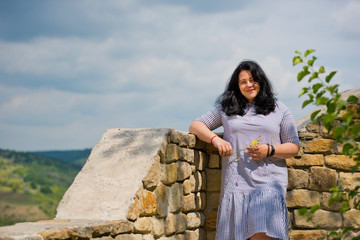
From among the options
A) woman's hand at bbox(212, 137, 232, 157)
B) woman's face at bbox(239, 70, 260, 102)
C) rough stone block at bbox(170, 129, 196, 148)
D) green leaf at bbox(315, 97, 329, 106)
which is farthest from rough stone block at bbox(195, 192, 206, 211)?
green leaf at bbox(315, 97, 329, 106)

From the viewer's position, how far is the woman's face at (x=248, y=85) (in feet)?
12.0

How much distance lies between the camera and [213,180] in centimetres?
412

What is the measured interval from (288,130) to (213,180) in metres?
0.84

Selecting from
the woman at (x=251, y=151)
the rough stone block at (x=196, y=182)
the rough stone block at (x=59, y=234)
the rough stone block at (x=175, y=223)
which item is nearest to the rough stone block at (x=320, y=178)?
the woman at (x=251, y=151)

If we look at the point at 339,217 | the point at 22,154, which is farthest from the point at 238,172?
the point at 22,154

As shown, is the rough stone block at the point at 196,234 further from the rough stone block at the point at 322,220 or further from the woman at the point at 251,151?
the rough stone block at the point at 322,220

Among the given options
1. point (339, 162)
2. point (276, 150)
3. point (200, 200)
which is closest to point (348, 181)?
point (339, 162)

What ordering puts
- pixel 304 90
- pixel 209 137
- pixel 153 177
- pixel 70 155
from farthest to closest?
1. pixel 70 155
2. pixel 209 137
3. pixel 153 177
4. pixel 304 90

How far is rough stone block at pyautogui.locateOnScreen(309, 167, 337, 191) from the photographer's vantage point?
416 cm

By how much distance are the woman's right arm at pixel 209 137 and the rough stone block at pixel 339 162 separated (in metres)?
1.14

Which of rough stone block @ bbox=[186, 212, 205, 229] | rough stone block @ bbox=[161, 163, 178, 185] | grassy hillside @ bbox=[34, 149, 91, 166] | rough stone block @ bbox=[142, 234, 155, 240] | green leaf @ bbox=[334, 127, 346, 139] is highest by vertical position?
grassy hillside @ bbox=[34, 149, 91, 166]

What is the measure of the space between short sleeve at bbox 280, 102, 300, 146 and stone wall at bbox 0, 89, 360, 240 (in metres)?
0.54

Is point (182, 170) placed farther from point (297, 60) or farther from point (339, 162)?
point (297, 60)

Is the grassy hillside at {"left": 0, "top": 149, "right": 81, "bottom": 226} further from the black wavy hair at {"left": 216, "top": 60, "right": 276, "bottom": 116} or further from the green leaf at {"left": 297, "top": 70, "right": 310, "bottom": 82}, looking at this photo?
the green leaf at {"left": 297, "top": 70, "right": 310, "bottom": 82}
